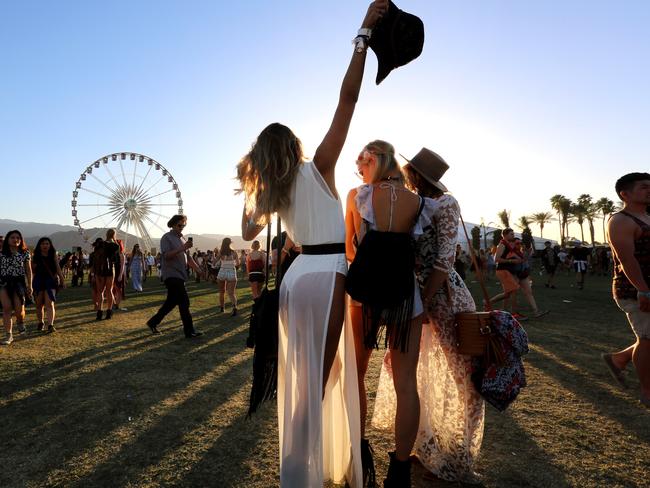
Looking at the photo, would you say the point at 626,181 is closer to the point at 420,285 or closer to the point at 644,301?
the point at 644,301

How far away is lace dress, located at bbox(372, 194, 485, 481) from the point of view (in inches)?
Answer: 91.7

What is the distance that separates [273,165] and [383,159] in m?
0.58

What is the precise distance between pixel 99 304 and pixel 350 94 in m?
8.77

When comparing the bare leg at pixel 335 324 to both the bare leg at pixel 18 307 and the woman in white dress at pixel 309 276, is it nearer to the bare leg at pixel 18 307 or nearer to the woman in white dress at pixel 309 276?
the woman in white dress at pixel 309 276

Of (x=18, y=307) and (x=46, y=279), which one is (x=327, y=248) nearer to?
(x=18, y=307)

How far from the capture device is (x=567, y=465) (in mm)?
2559

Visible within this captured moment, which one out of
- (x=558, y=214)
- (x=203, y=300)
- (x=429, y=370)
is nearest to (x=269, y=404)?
(x=429, y=370)

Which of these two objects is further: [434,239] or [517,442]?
[517,442]

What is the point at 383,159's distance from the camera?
7.34 ft

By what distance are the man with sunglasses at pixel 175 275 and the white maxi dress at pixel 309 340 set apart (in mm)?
5110

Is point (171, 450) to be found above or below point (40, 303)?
below

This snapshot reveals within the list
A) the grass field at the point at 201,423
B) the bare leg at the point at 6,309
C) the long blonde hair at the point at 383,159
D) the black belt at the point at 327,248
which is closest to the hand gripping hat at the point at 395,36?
the long blonde hair at the point at 383,159

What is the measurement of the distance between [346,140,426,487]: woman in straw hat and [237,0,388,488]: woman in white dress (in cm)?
13

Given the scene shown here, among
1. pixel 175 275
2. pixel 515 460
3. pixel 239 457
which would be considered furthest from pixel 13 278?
pixel 515 460
